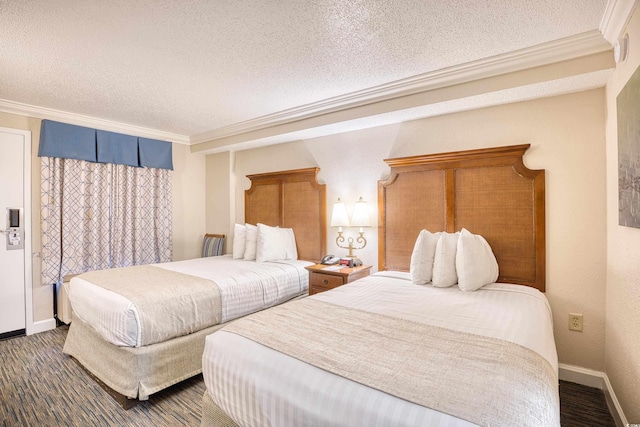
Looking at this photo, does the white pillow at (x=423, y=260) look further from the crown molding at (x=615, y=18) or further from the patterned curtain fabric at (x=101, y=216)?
the patterned curtain fabric at (x=101, y=216)

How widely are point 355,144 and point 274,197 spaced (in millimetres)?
1370

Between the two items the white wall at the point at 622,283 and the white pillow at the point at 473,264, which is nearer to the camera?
the white wall at the point at 622,283

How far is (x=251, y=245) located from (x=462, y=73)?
2817mm

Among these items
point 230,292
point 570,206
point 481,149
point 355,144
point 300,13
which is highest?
point 300,13

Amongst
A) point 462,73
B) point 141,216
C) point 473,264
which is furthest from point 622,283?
point 141,216

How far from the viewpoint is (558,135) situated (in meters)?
2.42

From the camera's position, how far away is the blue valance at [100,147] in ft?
11.2

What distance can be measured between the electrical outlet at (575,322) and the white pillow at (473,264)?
0.61m

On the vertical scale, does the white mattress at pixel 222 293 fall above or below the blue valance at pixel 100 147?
below

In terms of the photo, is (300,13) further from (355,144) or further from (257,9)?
(355,144)

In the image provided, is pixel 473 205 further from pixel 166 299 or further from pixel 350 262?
pixel 166 299

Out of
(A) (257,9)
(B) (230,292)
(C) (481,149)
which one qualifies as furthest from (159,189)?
(C) (481,149)

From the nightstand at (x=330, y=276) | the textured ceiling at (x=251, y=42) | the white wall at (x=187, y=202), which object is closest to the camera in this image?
the textured ceiling at (x=251, y=42)

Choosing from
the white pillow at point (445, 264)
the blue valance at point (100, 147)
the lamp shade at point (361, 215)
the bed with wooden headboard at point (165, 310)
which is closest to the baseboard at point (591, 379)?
the white pillow at point (445, 264)
